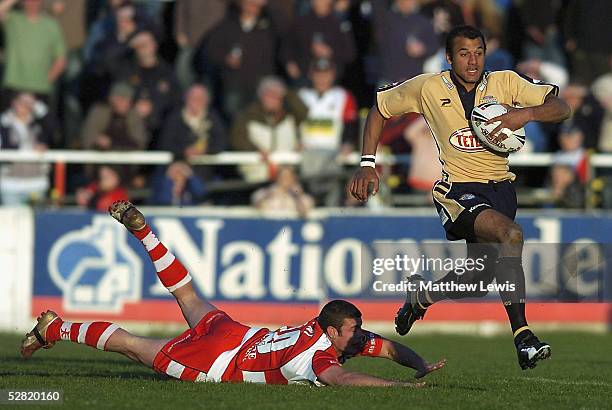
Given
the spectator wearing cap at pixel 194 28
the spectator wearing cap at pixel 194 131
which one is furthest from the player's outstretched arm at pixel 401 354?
the spectator wearing cap at pixel 194 28

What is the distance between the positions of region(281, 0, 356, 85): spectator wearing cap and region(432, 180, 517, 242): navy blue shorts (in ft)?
26.1

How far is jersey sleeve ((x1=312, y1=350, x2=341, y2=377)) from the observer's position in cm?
975

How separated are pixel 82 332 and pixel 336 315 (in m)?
2.09

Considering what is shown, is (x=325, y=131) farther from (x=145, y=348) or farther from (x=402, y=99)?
(x=145, y=348)

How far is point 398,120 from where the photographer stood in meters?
18.3

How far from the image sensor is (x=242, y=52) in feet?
61.1

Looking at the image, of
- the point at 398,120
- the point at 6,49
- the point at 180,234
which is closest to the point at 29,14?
the point at 6,49

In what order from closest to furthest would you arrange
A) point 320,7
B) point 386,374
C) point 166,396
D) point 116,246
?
point 166,396 → point 386,374 → point 116,246 → point 320,7

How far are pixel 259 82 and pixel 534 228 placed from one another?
4.20m

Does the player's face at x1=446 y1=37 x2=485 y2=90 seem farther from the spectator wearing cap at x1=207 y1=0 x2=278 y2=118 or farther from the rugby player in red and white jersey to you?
the spectator wearing cap at x1=207 y1=0 x2=278 y2=118

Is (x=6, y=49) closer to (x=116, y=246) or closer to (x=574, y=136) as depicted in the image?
(x=116, y=246)

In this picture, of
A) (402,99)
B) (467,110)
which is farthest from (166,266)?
(467,110)

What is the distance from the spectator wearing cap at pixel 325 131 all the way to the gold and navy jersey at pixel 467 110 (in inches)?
278

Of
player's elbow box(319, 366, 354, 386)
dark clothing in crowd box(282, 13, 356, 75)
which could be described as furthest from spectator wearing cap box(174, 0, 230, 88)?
player's elbow box(319, 366, 354, 386)
